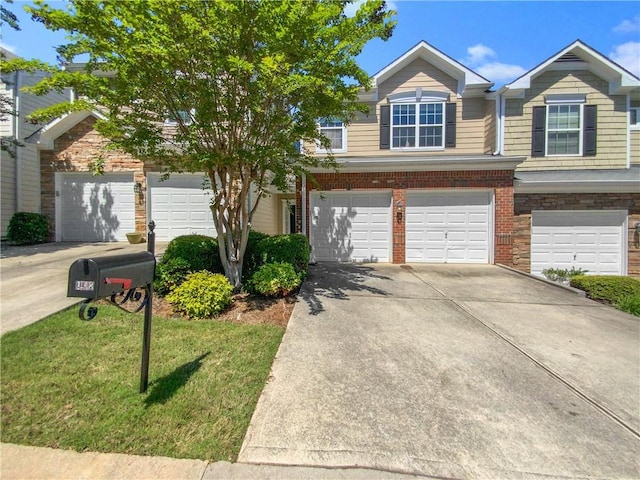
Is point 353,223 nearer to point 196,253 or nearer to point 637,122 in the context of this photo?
point 196,253

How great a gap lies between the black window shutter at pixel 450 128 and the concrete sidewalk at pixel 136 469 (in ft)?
37.1

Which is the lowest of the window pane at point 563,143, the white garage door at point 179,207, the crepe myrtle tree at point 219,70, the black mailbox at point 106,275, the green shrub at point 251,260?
the green shrub at point 251,260

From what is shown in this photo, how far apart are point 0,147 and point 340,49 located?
40.1ft

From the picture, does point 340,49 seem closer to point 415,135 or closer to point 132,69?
point 132,69

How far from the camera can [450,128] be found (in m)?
11.3

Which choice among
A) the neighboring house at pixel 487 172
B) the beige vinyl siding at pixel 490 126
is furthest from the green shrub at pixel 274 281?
the beige vinyl siding at pixel 490 126

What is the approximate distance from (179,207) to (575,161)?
1386 cm

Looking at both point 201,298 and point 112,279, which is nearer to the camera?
point 112,279

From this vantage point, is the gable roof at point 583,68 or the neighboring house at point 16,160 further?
the neighboring house at point 16,160

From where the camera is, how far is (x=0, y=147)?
1028 centimetres

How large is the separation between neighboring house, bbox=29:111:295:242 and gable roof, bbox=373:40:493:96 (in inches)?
305

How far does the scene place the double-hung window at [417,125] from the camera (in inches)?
450

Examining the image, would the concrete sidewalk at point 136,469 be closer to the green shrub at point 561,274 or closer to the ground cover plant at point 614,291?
the ground cover plant at point 614,291

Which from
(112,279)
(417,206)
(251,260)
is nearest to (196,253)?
(251,260)
